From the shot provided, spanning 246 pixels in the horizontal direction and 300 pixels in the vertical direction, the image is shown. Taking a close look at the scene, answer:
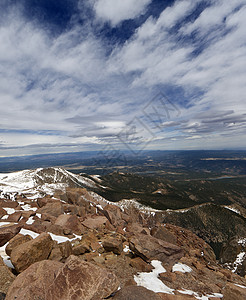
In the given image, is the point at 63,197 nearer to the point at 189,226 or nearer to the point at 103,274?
the point at 103,274

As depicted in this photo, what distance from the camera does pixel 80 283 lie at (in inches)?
225

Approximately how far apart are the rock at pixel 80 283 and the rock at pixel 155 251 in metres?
5.72

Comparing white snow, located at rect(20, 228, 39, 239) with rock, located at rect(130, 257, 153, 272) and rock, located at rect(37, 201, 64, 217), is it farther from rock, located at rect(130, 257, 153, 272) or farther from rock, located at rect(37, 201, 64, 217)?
rock, located at rect(130, 257, 153, 272)

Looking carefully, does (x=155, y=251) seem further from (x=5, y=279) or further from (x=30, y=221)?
(x=30, y=221)

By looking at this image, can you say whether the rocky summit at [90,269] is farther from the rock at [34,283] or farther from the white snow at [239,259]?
the white snow at [239,259]

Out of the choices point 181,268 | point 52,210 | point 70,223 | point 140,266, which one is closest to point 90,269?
point 140,266

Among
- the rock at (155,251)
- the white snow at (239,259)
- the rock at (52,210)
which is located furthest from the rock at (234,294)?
the white snow at (239,259)

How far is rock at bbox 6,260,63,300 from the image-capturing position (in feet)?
17.1

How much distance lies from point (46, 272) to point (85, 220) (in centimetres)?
1142

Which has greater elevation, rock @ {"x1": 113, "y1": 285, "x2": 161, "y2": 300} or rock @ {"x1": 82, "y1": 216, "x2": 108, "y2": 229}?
rock @ {"x1": 113, "y1": 285, "x2": 161, "y2": 300}

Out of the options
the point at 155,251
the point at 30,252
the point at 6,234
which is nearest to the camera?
the point at 30,252

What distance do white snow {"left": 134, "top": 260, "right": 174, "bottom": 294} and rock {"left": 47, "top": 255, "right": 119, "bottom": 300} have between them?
295 centimetres

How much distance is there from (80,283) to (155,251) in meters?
8.12

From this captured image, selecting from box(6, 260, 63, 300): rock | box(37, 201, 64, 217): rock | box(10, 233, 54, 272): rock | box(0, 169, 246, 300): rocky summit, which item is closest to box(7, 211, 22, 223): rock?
box(0, 169, 246, 300): rocky summit
